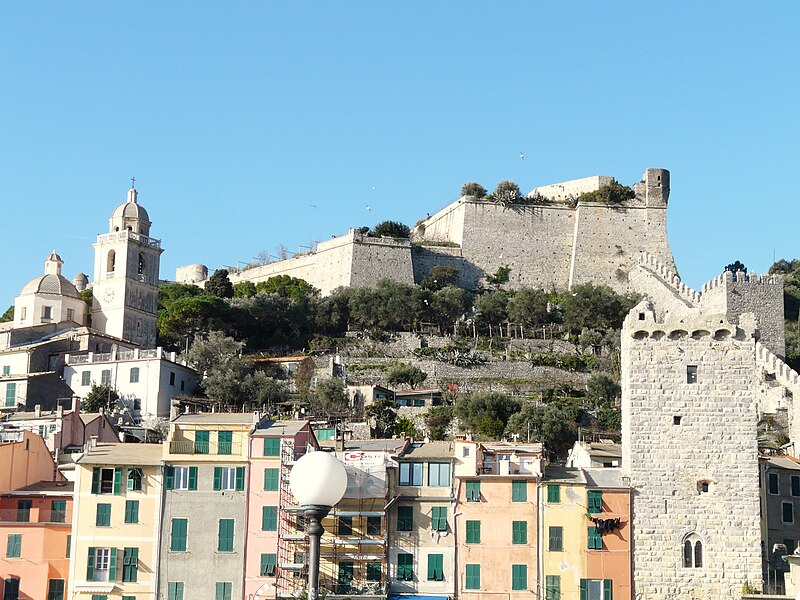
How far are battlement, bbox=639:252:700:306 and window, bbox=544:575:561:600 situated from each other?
153ft

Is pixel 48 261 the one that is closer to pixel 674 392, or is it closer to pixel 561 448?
pixel 561 448

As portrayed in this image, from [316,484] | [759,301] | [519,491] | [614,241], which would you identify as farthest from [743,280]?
[316,484]

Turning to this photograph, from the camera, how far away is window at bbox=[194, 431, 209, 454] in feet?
152

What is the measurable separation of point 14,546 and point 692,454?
21.1m

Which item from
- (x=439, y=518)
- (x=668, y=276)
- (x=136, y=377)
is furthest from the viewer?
(x=668, y=276)

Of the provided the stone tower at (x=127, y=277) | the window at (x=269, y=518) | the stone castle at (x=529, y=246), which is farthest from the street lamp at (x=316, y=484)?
the stone castle at (x=529, y=246)

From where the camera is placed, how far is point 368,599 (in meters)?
43.2

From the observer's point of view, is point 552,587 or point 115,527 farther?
point 115,527

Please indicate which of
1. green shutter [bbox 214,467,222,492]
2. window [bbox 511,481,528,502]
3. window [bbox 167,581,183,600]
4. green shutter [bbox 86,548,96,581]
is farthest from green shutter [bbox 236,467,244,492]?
window [bbox 511,481,528,502]

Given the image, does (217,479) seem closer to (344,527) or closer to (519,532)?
(344,527)

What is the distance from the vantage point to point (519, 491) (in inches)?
1788

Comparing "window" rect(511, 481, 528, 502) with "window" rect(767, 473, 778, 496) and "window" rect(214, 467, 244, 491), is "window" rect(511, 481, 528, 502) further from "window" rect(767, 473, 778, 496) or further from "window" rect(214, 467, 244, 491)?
"window" rect(767, 473, 778, 496)

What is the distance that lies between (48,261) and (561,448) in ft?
113

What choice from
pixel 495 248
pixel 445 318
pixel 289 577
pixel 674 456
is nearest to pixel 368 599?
pixel 289 577
